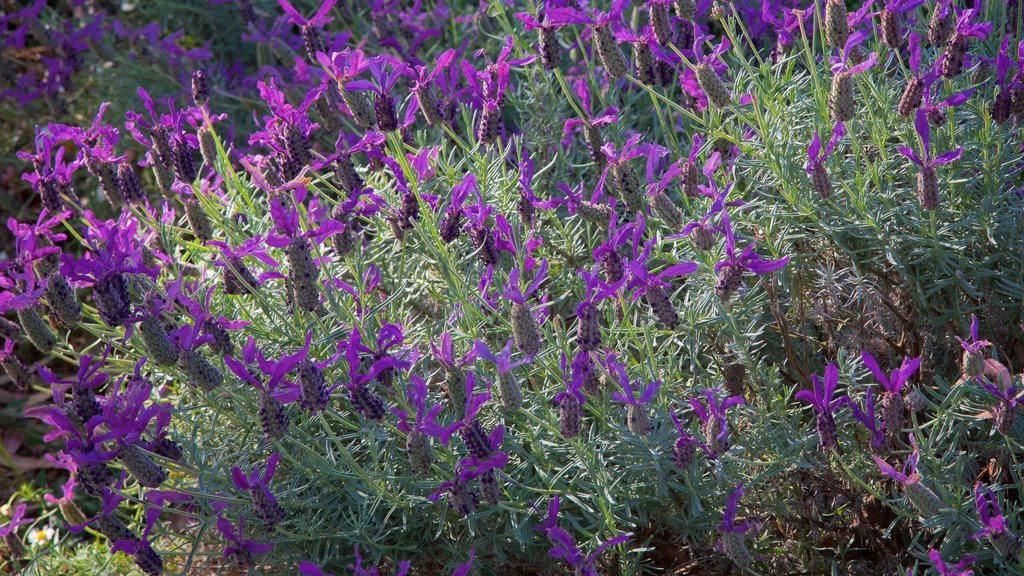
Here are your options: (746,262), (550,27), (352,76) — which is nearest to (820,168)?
(746,262)

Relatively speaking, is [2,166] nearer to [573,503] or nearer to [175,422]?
[175,422]

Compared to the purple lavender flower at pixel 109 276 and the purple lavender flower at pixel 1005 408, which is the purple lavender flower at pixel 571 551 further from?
the purple lavender flower at pixel 109 276

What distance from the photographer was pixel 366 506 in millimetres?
1944

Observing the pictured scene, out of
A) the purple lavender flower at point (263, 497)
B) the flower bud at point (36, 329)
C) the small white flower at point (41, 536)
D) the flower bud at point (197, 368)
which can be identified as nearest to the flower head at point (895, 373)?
the purple lavender flower at point (263, 497)

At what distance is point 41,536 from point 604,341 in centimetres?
175

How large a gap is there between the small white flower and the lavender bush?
24cm

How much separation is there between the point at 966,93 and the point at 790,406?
2.34ft

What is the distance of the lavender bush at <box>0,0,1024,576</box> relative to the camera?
1688 mm

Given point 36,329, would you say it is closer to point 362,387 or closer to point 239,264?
point 239,264

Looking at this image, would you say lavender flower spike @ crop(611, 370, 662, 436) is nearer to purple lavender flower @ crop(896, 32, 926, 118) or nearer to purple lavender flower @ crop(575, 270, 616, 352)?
purple lavender flower @ crop(575, 270, 616, 352)

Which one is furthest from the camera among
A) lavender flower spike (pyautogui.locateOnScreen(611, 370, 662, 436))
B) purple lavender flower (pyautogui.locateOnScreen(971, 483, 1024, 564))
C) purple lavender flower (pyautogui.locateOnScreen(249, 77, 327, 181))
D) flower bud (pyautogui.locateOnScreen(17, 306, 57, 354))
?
flower bud (pyautogui.locateOnScreen(17, 306, 57, 354))

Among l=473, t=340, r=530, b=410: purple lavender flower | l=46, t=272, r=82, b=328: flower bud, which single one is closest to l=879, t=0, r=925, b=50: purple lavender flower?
l=473, t=340, r=530, b=410: purple lavender flower

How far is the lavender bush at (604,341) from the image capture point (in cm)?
169

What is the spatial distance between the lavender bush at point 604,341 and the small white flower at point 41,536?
24 cm
